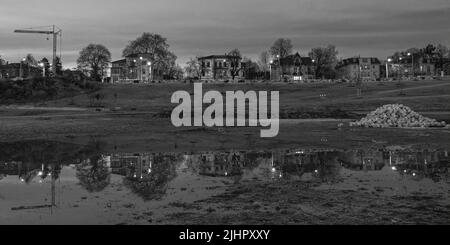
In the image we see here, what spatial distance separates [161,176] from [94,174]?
9.82ft

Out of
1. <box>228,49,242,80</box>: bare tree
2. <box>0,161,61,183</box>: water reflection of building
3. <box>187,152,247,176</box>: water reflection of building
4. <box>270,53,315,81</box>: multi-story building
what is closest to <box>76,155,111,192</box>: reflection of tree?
<box>0,161,61,183</box>: water reflection of building

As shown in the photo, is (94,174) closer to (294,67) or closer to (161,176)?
(161,176)

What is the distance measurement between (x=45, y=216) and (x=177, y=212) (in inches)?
144

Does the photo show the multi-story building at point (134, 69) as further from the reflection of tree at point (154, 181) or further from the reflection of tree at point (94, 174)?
the reflection of tree at point (154, 181)

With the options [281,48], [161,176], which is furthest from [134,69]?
[161,176]

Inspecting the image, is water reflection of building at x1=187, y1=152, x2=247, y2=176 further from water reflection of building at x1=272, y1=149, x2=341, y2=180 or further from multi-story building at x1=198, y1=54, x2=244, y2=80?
multi-story building at x1=198, y1=54, x2=244, y2=80

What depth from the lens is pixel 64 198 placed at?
51.6 ft

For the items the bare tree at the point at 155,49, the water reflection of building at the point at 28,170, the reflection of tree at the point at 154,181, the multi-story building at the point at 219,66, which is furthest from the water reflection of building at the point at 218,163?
the multi-story building at the point at 219,66

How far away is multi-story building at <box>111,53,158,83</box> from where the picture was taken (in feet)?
495

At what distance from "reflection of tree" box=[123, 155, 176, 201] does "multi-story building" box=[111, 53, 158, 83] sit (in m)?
119

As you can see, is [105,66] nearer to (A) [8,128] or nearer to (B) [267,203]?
(A) [8,128]

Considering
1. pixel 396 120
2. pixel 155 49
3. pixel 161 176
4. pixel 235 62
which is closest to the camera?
pixel 161 176

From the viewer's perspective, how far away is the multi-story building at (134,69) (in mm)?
151000

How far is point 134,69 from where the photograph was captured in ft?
572
